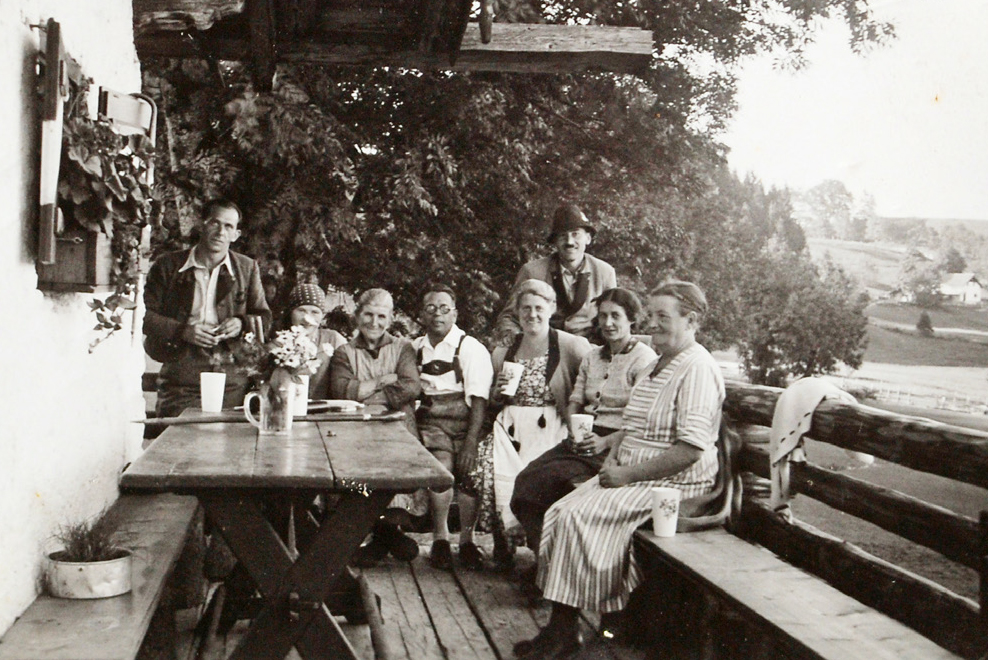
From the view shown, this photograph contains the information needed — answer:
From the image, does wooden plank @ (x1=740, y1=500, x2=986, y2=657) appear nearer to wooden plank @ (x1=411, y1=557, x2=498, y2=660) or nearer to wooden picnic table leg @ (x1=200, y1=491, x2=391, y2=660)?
wooden plank @ (x1=411, y1=557, x2=498, y2=660)

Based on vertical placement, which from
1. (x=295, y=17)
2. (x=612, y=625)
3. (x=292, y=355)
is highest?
(x=295, y=17)

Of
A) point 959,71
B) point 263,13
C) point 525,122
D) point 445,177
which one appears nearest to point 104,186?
point 263,13

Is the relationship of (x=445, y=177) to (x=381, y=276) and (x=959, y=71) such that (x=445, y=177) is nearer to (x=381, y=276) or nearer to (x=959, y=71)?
(x=381, y=276)

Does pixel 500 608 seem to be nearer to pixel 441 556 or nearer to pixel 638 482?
pixel 441 556

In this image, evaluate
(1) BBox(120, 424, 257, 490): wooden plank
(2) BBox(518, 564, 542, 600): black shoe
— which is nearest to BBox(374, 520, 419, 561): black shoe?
(2) BBox(518, 564, 542, 600): black shoe

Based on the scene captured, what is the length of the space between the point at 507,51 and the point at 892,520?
320 centimetres

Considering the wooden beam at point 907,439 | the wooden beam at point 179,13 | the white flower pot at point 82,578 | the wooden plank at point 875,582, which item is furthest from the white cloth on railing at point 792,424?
the wooden beam at point 179,13

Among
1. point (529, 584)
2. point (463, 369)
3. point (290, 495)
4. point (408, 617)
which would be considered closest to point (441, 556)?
point (529, 584)

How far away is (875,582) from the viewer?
340 cm

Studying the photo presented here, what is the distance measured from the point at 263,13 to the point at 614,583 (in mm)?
3210

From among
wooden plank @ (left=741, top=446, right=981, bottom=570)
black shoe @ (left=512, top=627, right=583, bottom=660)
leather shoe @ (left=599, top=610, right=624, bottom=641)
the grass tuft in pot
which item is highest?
wooden plank @ (left=741, top=446, right=981, bottom=570)

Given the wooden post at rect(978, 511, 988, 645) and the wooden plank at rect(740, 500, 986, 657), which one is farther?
the wooden plank at rect(740, 500, 986, 657)

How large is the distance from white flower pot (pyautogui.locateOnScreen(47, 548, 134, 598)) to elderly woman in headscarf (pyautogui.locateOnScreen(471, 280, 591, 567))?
267 centimetres

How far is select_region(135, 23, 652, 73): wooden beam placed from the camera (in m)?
5.30
